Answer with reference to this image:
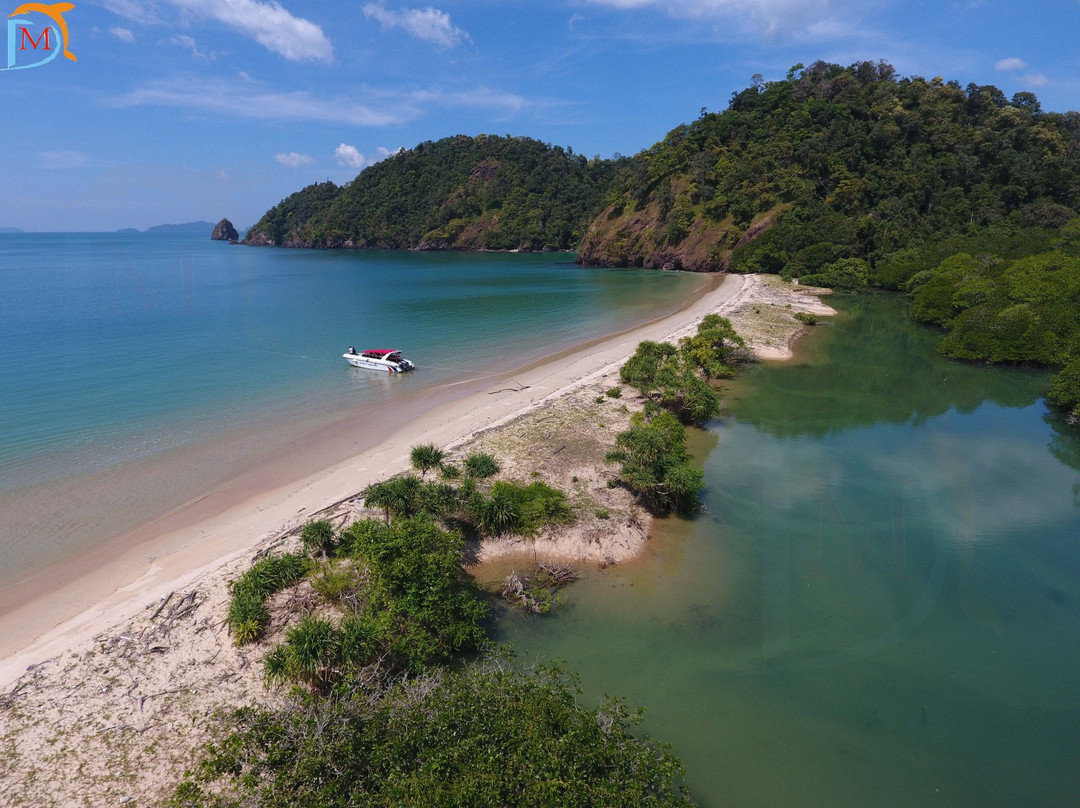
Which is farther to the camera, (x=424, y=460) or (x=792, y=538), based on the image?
(x=424, y=460)

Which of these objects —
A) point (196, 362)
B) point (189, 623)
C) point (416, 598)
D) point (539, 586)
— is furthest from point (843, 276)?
point (189, 623)

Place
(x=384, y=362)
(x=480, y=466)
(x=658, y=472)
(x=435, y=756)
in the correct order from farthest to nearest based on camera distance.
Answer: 1. (x=384, y=362)
2. (x=480, y=466)
3. (x=658, y=472)
4. (x=435, y=756)

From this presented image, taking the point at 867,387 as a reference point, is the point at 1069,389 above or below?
above

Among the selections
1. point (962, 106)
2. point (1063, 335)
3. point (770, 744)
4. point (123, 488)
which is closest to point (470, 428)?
point (123, 488)

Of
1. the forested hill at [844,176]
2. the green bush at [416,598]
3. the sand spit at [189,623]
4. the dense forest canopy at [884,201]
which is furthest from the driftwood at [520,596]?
the forested hill at [844,176]

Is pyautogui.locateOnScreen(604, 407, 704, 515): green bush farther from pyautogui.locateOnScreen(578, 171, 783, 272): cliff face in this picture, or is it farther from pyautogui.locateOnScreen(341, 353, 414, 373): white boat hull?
pyautogui.locateOnScreen(578, 171, 783, 272): cliff face

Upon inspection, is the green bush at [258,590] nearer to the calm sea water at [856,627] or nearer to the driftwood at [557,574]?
the calm sea water at [856,627]

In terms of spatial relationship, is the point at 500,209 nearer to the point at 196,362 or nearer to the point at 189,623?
the point at 196,362
